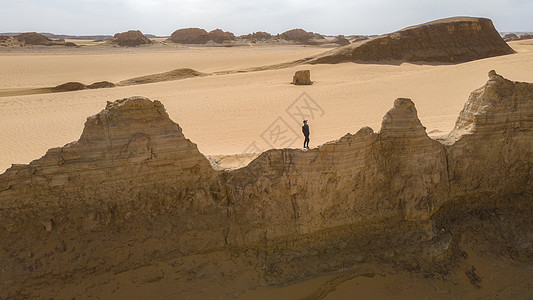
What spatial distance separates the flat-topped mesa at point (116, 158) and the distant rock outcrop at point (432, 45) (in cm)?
2488

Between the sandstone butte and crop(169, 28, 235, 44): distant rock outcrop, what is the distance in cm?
5674

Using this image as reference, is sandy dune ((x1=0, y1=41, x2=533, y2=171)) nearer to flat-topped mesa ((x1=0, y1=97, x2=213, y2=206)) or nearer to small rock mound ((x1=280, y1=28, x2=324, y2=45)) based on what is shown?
flat-topped mesa ((x1=0, y1=97, x2=213, y2=206))

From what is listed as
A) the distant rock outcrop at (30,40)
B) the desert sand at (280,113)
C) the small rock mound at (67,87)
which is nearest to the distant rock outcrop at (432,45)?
the desert sand at (280,113)

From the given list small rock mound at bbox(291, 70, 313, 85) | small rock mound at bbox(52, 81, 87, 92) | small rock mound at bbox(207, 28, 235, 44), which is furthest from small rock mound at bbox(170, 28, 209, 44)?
small rock mound at bbox(291, 70, 313, 85)

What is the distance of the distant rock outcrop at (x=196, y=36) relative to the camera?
5788cm

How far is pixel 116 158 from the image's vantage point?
4.34 meters

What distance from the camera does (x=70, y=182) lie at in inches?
167

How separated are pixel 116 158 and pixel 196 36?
5770 centimetres

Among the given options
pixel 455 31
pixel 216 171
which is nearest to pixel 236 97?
pixel 216 171

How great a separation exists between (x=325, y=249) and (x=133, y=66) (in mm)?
34471

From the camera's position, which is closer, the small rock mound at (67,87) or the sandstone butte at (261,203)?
the sandstone butte at (261,203)

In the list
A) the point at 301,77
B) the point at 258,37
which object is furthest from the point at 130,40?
the point at 301,77

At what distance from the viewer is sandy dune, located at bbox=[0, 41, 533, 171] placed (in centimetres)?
1201

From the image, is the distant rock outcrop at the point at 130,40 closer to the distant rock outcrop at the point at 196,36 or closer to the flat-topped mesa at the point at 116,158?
the distant rock outcrop at the point at 196,36
